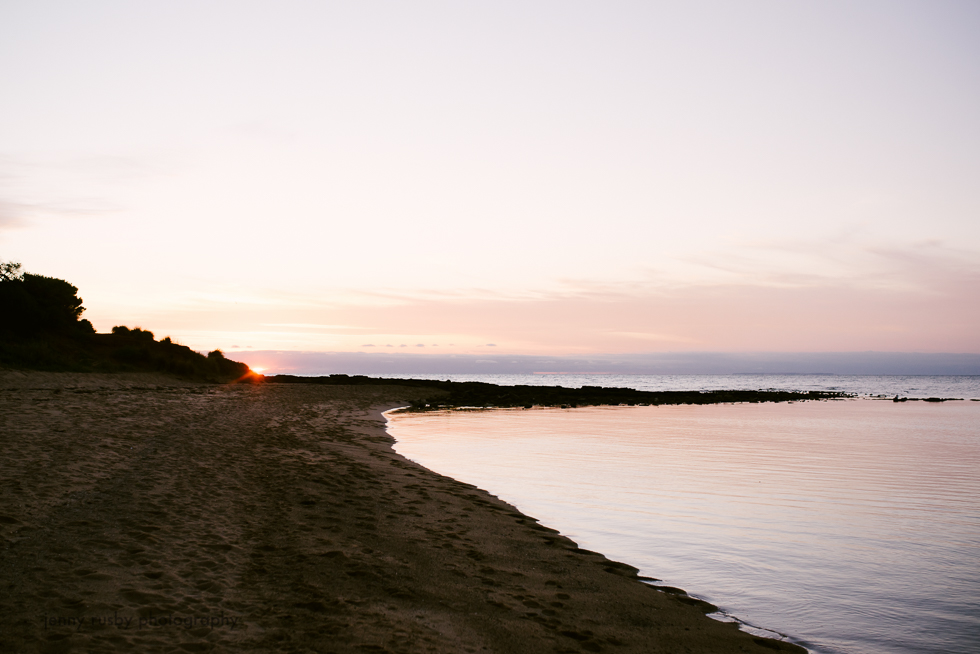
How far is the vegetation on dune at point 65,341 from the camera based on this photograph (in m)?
38.1

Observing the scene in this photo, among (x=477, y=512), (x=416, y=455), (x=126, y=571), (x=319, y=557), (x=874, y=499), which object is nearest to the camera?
(x=126, y=571)

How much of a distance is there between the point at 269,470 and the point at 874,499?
14517mm

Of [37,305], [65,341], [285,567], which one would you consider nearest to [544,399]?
[65,341]

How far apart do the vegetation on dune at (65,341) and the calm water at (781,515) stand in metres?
27.0

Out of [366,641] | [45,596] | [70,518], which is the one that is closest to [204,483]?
[70,518]

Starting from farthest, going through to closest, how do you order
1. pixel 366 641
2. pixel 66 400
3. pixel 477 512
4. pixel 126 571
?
pixel 66 400
pixel 477 512
pixel 126 571
pixel 366 641

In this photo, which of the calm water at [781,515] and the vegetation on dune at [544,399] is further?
the vegetation on dune at [544,399]

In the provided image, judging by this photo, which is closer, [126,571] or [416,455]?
[126,571]

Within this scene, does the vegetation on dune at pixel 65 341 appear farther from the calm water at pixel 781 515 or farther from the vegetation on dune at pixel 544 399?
the calm water at pixel 781 515

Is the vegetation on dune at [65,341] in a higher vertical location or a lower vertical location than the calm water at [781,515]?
higher

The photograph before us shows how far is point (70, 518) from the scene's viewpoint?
340 inches

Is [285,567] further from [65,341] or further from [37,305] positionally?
[37,305]

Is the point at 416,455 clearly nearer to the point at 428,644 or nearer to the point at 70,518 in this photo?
the point at 70,518

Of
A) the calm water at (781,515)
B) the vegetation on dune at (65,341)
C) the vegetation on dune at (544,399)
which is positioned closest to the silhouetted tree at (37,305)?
the vegetation on dune at (65,341)
